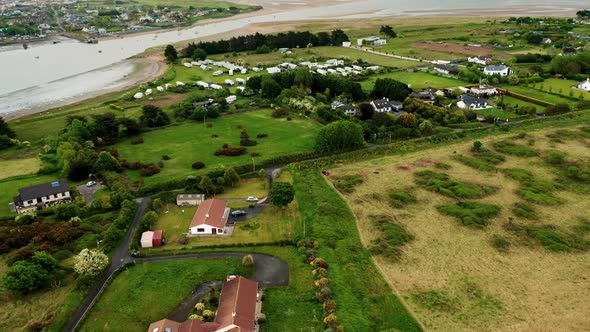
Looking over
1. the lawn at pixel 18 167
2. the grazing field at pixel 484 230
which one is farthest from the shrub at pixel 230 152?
the lawn at pixel 18 167

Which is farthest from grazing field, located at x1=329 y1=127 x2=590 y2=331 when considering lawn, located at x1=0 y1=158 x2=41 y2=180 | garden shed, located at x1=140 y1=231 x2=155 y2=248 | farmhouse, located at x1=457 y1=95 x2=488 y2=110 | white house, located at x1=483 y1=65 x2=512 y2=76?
white house, located at x1=483 y1=65 x2=512 y2=76

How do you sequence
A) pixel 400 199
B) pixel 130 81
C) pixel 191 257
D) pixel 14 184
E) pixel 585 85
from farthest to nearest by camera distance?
pixel 130 81 < pixel 585 85 < pixel 14 184 < pixel 400 199 < pixel 191 257

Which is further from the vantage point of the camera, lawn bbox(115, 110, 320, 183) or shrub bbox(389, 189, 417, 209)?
lawn bbox(115, 110, 320, 183)

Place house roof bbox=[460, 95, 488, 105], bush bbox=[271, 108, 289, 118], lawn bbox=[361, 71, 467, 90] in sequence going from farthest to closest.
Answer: lawn bbox=[361, 71, 467, 90] < house roof bbox=[460, 95, 488, 105] < bush bbox=[271, 108, 289, 118]

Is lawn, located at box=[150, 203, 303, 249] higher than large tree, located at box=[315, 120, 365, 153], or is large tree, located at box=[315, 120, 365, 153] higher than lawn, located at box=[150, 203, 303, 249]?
large tree, located at box=[315, 120, 365, 153]

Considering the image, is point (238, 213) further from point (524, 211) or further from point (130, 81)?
point (130, 81)

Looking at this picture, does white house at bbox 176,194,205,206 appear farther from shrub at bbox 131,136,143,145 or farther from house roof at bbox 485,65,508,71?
house roof at bbox 485,65,508,71

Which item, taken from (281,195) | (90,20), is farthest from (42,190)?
(90,20)

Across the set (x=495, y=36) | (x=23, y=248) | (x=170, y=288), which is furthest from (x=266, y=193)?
(x=495, y=36)
